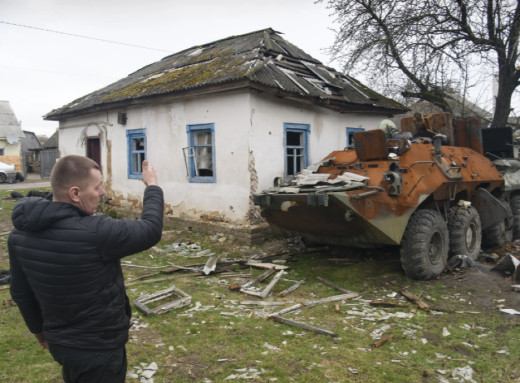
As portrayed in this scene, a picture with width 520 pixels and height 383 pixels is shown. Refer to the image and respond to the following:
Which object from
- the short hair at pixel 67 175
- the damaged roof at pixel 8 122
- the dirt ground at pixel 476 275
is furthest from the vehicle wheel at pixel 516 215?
the damaged roof at pixel 8 122

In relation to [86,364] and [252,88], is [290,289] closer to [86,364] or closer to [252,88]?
[86,364]

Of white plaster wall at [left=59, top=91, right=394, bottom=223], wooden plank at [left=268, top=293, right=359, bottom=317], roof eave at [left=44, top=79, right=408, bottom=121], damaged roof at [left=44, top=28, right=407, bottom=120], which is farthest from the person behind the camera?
damaged roof at [left=44, top=28, right=407, bottom=120]

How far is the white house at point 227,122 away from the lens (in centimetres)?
904

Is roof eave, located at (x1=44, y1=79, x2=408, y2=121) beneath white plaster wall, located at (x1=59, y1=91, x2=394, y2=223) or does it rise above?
above

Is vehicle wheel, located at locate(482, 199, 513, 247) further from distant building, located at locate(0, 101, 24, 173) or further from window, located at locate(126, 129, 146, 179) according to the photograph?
distant building, located at locate(0, 101, 24, 173)

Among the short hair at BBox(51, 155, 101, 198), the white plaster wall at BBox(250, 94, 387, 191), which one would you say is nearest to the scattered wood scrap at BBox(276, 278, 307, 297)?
the white plaster wall at BBox(250, 94, 387, 191)

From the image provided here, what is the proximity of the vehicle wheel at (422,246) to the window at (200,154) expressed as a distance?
4795mm

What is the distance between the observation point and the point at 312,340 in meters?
4.27

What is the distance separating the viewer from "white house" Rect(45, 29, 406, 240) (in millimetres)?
9039

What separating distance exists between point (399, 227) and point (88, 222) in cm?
476

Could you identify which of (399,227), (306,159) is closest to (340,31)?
(306,159)

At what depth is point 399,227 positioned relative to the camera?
5.91m

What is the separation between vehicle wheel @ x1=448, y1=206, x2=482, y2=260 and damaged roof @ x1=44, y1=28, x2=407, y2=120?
413 centimetres

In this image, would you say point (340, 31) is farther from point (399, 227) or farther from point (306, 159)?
point (399, 227)
